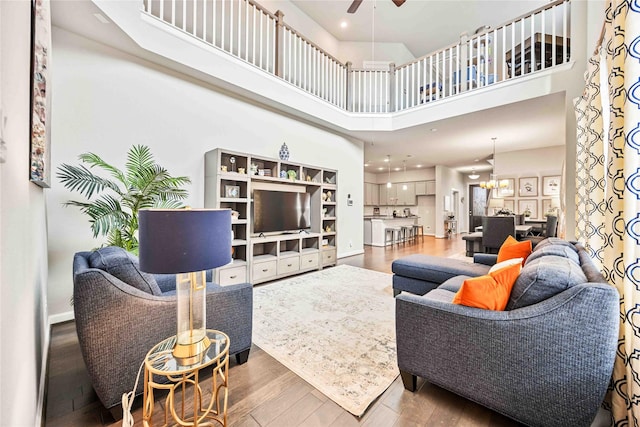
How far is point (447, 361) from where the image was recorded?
56.6 inches

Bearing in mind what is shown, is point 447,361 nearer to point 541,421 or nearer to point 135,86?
point 541,421

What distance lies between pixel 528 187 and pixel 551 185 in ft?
1.63

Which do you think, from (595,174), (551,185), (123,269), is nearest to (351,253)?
(595,174)

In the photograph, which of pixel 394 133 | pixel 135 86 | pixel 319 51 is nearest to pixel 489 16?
pixel 394 133

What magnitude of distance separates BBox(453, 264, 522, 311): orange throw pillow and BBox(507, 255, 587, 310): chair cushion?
39 mm

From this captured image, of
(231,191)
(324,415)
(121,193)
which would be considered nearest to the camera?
(324,415)

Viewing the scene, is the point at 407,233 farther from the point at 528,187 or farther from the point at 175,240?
the point at 175,240

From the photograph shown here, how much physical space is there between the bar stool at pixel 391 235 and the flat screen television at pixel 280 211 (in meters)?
3.79

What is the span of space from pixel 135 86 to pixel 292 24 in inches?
162

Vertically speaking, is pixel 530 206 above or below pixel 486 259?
above

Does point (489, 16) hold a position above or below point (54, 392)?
above

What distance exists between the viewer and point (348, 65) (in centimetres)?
565

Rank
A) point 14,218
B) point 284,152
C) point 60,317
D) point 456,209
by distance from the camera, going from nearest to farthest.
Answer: point 14,218, point 60,317, point 284,152, point 456,209

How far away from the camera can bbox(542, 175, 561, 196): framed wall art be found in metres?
6.88
